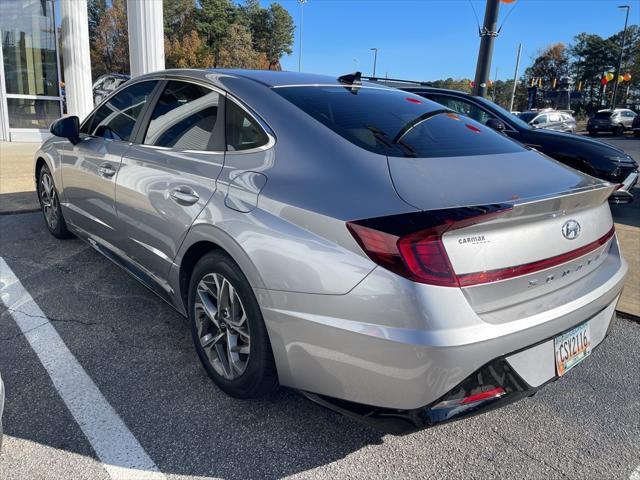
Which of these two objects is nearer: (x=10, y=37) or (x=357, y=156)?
(x=357, y=156)

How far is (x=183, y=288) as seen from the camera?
2.72 m

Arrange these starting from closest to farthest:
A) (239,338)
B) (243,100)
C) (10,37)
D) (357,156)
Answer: (357,156) < (239,338) < (243,100) < (10,37)

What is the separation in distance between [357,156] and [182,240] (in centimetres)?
106

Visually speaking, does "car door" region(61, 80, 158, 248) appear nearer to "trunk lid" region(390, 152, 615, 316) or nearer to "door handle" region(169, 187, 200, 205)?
"door handle" region(169, 187, 200, 205)

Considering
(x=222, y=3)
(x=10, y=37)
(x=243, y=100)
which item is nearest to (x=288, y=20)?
(x=222, y=3)

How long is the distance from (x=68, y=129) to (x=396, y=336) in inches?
130

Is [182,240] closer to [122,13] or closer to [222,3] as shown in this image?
[122,13]

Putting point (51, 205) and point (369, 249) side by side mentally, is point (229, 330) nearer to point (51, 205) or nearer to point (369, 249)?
point (369, 249)

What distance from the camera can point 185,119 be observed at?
9.43ft

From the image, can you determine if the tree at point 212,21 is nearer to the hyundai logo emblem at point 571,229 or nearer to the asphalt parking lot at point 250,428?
the asphalt parking lot at point 250,428

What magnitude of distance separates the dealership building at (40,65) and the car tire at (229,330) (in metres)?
11.8

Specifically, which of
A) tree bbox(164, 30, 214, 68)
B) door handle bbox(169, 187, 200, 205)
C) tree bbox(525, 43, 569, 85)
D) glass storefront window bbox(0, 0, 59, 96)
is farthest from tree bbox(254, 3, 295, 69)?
door handle bbox(169, 187, 200, 205)

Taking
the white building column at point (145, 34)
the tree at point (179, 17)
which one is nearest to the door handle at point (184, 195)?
the white building column at point (145, 34)

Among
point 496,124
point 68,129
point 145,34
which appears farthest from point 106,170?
point 145,34
